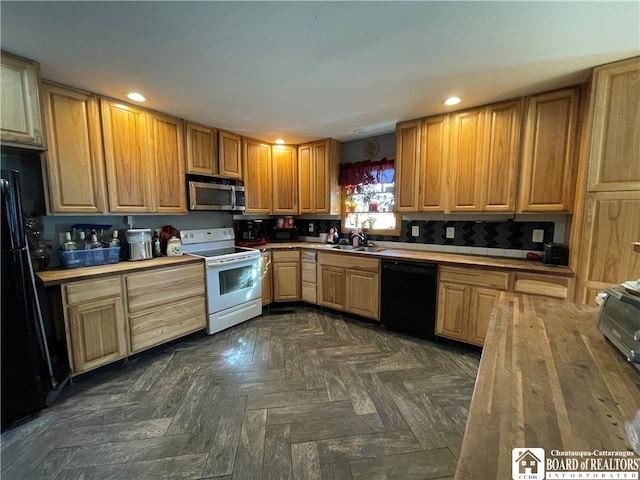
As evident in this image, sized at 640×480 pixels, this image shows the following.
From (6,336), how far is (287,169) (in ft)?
10.3

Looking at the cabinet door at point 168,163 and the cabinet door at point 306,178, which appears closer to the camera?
the cabinet door at point 168,163

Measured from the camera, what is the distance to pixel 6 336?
64.1 inches

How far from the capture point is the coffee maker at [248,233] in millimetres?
3646

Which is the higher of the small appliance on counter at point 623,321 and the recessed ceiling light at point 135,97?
the recessed ceiling light at point 135,97

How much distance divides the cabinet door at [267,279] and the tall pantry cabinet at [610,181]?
314cm

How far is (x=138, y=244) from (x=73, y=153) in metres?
0.89

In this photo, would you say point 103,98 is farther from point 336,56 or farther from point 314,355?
point 314,355

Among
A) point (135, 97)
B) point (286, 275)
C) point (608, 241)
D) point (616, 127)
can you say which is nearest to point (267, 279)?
point (286, 275)

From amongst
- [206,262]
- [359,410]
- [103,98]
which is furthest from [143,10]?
[359,410]

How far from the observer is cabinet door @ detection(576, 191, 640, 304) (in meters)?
1.85

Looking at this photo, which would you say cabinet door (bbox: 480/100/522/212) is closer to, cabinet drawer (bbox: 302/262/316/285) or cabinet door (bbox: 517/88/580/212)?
cabinet door (bbox: 517/88/580/212)

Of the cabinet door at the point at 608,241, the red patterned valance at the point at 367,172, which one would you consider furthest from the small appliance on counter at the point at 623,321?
the red patterned valance at the point at 367,172

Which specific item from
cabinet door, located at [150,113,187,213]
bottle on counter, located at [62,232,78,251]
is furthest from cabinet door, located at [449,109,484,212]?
bottle on counter, located at [62,232,78,251]

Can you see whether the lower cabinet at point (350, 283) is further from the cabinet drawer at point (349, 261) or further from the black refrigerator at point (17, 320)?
the black refrigerator at point (17, 320)
